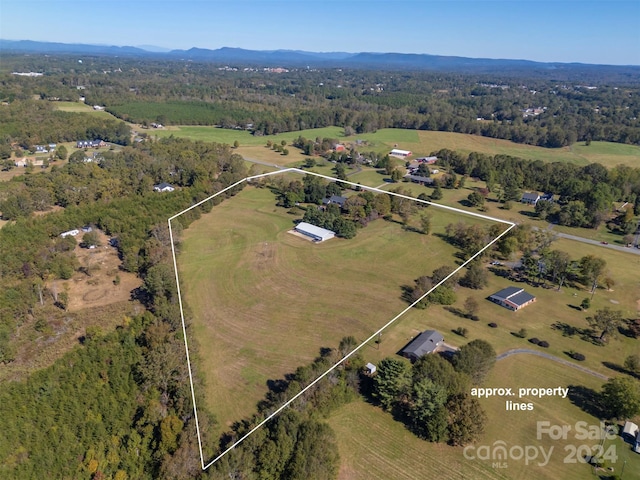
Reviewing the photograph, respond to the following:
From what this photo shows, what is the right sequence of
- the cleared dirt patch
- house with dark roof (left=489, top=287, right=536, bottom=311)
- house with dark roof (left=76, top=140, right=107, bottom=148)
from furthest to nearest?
house with dark roof (left=76, top=140, right=107, bottom=148) → the cleared dirt patch → house with dark roof (left=489, top=287, right=536, bottom=311)

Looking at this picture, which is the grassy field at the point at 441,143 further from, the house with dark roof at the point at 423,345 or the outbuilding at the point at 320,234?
the outbuilding at the point at 320,234

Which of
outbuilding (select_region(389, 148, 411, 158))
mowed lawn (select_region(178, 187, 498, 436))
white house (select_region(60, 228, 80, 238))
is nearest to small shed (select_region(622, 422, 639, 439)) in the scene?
mowed lawn (select_region(178, 187, 498, 436))

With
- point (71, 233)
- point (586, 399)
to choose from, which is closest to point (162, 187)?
Result: point (71, 233)

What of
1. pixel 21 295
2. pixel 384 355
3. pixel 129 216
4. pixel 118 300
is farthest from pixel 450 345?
pixel 21 295

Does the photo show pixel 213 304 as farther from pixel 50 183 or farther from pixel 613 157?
pixel 613 157

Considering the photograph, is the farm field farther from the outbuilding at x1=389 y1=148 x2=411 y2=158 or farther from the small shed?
the outbuilding at x1=389 y1=148 x2=411 y2=158

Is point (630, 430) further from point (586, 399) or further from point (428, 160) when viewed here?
point (428, 160)
